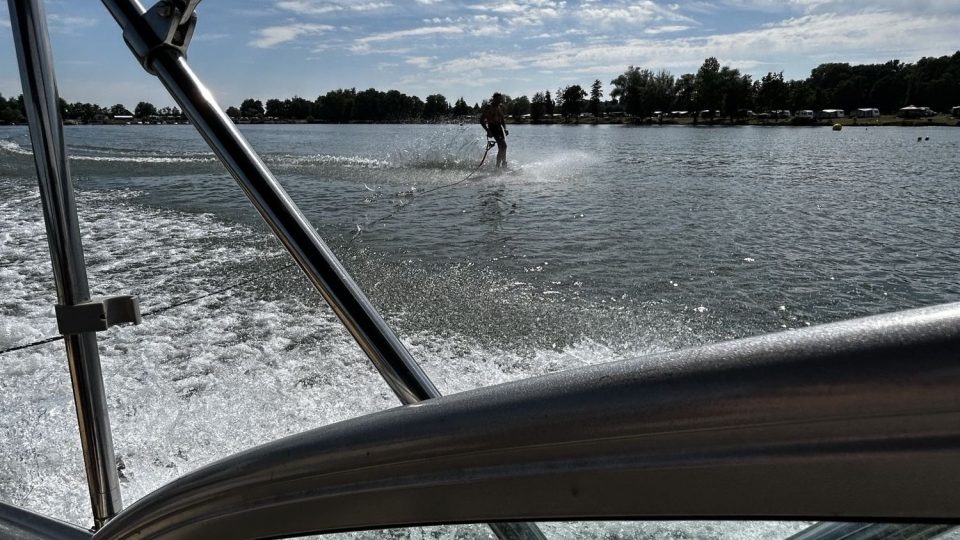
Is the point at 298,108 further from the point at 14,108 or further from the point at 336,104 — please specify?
the point at 14,108

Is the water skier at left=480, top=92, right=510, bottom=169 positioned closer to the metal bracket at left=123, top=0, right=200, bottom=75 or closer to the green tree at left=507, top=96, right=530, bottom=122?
the metal bracket at left=123, top=0, right=200, bottom=75

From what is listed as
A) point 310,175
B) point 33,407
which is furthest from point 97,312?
point 310,175

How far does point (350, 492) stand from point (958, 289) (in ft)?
19.9

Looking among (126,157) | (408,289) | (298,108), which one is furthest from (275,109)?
(408,289)

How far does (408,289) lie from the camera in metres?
4.78

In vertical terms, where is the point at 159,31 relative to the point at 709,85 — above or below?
below

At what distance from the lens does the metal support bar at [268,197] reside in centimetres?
80

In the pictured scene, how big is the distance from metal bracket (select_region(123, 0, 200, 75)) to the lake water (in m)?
0.78

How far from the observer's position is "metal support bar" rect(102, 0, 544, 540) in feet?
2.64

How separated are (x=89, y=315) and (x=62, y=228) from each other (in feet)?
0.42

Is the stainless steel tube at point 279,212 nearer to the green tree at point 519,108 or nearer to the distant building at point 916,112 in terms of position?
the distant building at point 916,112

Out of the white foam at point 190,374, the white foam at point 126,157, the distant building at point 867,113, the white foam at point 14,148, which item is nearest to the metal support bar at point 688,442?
the white foam at point 190,374

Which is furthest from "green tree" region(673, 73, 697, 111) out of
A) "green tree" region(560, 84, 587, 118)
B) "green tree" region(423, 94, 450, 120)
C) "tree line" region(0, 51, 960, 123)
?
"green tree" region(423, 94, 450, 120)

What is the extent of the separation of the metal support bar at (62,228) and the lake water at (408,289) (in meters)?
0.72
